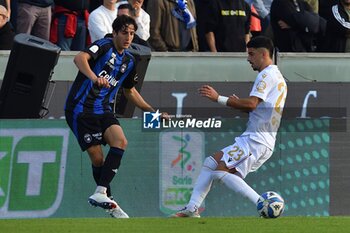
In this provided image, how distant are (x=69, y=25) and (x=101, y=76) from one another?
324 cm

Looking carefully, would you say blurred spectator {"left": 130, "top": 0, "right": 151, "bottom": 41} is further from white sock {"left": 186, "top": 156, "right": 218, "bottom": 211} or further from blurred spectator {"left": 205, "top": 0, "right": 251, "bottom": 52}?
white sock {"left": 186, "top": 156, "right": 218, "bottom": 211}

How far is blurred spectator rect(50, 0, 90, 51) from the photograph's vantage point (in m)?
16.3

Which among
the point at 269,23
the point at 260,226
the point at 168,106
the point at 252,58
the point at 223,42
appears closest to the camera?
the point at 260,226

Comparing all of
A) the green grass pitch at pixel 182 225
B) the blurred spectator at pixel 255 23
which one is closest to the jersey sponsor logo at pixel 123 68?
the green grass pitch at pixel 182 225

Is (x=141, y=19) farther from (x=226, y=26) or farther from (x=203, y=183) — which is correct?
(x=203, y=183)

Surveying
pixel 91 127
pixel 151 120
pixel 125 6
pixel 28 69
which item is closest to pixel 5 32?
pixel 28 69

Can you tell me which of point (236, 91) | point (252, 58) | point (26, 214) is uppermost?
point (252, 58)

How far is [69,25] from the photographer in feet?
53.4

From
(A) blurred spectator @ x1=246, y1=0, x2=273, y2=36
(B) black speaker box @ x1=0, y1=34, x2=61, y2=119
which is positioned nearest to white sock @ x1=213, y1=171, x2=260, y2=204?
(B) black speaker box @ x1=0, y1=34, x2=61, y2=119

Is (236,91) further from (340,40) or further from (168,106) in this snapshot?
(340,40)

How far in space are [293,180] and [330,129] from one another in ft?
→ 2.69

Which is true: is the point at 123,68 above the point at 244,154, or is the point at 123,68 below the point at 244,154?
above

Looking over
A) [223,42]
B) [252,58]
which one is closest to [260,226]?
[252,58]

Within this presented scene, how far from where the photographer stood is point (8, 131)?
14.6 m
